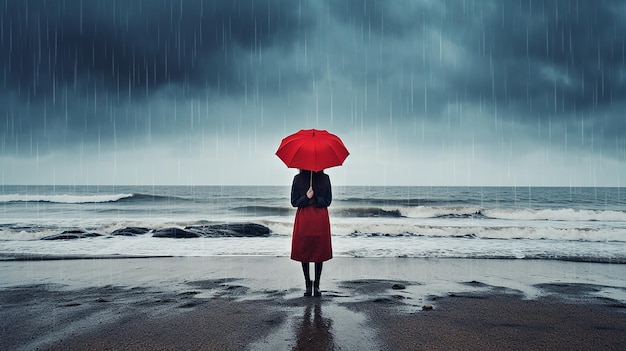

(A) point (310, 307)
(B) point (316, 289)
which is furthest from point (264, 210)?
(A) point (310, 307)

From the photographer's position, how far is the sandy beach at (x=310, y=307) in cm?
369

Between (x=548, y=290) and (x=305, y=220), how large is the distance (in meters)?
4.24

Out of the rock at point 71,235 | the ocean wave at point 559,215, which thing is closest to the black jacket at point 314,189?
the rock at point 71,235

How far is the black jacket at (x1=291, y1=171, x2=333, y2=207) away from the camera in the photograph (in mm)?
5070

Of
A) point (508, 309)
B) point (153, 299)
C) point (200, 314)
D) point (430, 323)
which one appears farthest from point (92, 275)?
point (508, 309)

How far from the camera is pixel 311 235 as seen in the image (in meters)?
5.11

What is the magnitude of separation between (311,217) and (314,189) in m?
0.39

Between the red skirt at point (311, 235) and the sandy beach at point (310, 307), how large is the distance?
0.64 meters

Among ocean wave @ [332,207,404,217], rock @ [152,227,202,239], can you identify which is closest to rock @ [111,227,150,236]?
rock @ [152,227,202,239]

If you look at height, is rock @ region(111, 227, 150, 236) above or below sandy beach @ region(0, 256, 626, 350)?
below

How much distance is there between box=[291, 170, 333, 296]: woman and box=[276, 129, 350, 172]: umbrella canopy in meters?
0.35

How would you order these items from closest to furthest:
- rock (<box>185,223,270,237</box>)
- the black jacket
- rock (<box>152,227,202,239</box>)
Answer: the black jacket → rock (<box>152,227,202,239</box>) → rock (<box>185,223,270,237</box>)

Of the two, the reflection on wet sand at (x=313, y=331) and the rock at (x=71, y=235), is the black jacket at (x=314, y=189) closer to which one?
the reflection on wet sand at (x=313, y=331)

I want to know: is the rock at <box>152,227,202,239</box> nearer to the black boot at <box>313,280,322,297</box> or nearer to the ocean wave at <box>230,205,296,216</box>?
the black boot at <box>313,280,322,297</box>
